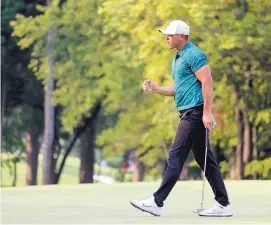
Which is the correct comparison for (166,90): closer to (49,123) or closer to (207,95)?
(207,95)

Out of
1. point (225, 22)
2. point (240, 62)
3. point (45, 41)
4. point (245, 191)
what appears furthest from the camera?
point (45, 41)

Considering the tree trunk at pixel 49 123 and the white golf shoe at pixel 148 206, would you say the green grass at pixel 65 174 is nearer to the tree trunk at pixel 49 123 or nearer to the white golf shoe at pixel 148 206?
the tree trunk at pixel 49 123

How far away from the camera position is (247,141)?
39.3 m

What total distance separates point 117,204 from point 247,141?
24.3 metres

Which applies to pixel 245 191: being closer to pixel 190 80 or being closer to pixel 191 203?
pixel 191 203

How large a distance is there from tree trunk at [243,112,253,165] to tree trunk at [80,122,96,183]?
32.7ft

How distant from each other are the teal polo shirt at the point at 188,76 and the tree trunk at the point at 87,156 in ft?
119

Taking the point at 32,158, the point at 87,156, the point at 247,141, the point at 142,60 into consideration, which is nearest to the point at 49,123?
the point at 87,156

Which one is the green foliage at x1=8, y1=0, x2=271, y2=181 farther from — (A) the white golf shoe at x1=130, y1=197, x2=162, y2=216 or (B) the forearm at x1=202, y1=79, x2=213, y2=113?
(B) the forearm at x1=202, y1=79, x2=213, y2=113

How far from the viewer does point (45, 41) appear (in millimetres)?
44156

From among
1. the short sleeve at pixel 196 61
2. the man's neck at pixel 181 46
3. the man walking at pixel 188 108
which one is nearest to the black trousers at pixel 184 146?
the man walking at pixel 188 108

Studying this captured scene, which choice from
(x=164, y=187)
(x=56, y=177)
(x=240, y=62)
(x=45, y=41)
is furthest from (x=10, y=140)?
(x=164, y=187)

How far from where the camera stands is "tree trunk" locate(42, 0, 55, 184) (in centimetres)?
4384

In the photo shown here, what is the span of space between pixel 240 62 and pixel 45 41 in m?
11.5
